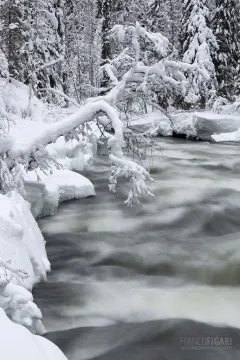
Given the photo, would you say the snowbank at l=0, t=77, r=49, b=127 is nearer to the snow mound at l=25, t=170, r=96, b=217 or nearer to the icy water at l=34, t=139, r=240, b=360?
the icy water at l=34, t=139, r=240, b=360

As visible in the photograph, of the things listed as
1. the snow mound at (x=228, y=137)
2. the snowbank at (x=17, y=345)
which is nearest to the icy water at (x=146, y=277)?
the snowbank at (x=17, y=345)

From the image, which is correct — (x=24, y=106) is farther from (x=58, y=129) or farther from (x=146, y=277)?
(x=146, y=277)

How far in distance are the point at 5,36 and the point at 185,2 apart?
12.2 metres

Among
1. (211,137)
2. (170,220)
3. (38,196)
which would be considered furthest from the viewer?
(211,137)

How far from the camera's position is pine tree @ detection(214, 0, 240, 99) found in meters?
25.3

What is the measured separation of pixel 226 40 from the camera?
83.8 feet

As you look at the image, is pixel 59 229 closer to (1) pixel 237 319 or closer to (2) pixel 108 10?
(1) pixel 237 319

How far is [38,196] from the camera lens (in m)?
7.96

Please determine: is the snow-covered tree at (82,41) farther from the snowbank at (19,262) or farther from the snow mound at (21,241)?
the snowbank at (19,262)

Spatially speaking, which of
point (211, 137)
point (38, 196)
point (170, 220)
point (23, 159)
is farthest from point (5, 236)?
point (211, 137)

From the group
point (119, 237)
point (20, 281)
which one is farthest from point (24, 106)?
point (20, 281)

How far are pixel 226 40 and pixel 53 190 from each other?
20.3 meters

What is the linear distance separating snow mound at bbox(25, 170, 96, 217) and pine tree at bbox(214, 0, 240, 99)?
17.8 meters

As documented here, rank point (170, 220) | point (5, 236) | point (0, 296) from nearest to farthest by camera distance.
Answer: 1. point (0, 296)
2. point (5, 236)
3. point (170, 220)
